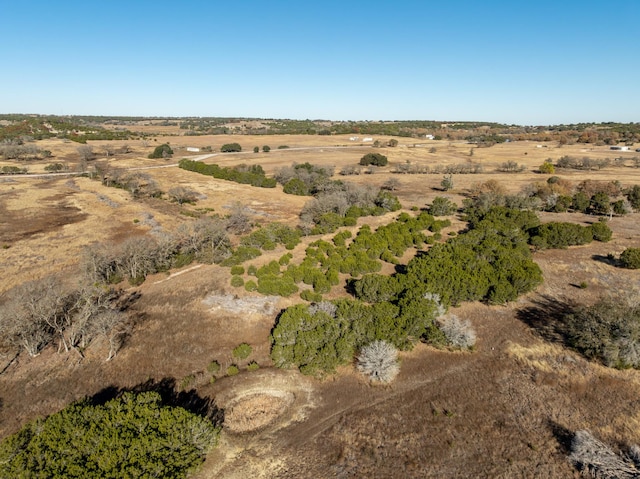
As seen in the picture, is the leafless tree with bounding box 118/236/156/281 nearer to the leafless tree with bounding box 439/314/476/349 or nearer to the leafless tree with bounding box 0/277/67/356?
the leafless tree with bounding box 0/277/67/356

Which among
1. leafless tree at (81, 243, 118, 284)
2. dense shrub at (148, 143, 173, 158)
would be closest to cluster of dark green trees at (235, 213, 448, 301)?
leafless tree at (81, 243, 118, 284)

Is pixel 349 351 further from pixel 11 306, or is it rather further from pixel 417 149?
pixel 417 149

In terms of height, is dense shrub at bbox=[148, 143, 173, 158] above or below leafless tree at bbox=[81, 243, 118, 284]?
above

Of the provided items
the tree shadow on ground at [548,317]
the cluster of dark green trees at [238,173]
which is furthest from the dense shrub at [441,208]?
the cluster of dark green trees at [238,173]

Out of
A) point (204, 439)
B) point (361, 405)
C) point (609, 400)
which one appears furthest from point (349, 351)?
point (609, 400)

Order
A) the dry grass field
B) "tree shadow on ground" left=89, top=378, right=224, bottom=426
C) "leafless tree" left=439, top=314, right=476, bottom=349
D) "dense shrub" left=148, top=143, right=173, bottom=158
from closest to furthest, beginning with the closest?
the dry grass field, "tree shadow on ground" left=89, top=378, right=224, bottom=426, "leafless tree" left=439, top=314, right=476, bottom=349, "dense shrub" left=148, top=143, right=173, bottom=158

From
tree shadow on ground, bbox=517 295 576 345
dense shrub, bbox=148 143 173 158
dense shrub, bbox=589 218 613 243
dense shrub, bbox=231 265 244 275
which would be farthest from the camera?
dense shrub, bbox=148 143 173 158
